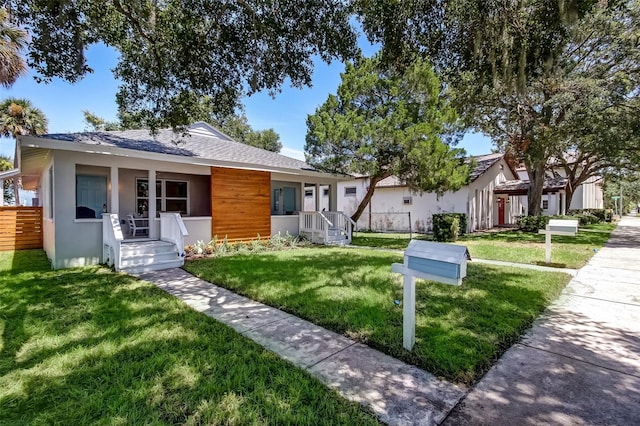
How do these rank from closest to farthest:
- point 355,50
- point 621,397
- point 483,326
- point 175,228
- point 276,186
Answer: point 621,397 → point 483,326 → point 355,50 → point 175,228 → point 276,186

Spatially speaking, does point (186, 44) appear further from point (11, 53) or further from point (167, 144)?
point (11, 53)

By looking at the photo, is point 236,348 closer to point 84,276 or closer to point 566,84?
point 84,276

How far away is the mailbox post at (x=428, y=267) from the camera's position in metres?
2.90

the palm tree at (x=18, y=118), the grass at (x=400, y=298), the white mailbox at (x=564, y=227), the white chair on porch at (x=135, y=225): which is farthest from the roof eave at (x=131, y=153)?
the palm tree at (x=18, y=118)

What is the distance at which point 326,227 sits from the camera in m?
11.7

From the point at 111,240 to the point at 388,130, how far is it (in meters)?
8.99

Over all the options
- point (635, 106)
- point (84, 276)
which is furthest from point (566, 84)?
point (84, 276)

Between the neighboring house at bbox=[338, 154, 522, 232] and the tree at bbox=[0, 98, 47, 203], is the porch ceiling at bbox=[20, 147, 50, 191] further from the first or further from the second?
the neighboring house at bbox=[338, 154, 522, 232]

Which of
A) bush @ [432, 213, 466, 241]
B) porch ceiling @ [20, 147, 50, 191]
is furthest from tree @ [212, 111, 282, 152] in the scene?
bush @ [432, 213, 466, 241]

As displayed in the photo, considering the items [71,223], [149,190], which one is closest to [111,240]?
[71,223]

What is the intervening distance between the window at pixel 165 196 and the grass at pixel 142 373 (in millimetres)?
6164

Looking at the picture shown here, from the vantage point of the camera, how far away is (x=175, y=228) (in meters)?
8.05

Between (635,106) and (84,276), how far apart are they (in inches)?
Answer: 775

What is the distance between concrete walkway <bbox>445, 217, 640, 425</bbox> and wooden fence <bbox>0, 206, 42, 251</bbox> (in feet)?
50.9
